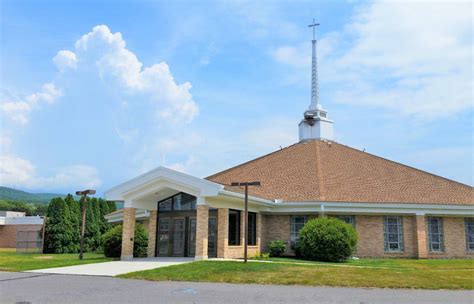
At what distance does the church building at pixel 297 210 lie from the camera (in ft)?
68.1

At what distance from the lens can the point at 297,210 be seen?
2389 cm

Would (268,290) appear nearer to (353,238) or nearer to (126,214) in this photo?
(353,238)

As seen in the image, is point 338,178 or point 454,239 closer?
point 454,239

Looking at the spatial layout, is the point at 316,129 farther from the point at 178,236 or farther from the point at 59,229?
the point at 59,229

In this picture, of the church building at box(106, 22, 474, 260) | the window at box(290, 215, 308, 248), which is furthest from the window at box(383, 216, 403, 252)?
the window at box(290, 215, 308, 248)

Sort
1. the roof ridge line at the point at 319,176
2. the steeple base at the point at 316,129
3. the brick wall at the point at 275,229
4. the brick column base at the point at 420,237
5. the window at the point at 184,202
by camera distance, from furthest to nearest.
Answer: the steeple base at the point at 316,129 < the roof ridge line at the point at 319,176 < the brick wall at the point at 275,229 < the brick column base at the point at 420,237 < the window at the point at 184,202

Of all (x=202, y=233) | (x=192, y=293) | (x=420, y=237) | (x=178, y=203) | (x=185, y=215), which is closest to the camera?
(x=192, y=293)

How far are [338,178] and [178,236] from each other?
10409 millimetres

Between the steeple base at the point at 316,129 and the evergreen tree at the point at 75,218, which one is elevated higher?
the steeple base at the point at 316,129

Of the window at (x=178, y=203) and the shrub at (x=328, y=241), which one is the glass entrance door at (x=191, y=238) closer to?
the window at (x=178, y=203)

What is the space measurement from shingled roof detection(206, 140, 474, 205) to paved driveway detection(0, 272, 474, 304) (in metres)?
12.1

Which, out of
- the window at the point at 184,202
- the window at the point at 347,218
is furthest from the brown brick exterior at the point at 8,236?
the window at the point at 347,218

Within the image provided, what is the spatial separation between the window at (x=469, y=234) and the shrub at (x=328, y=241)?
7.64 m

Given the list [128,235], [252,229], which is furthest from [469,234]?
[128,235]
